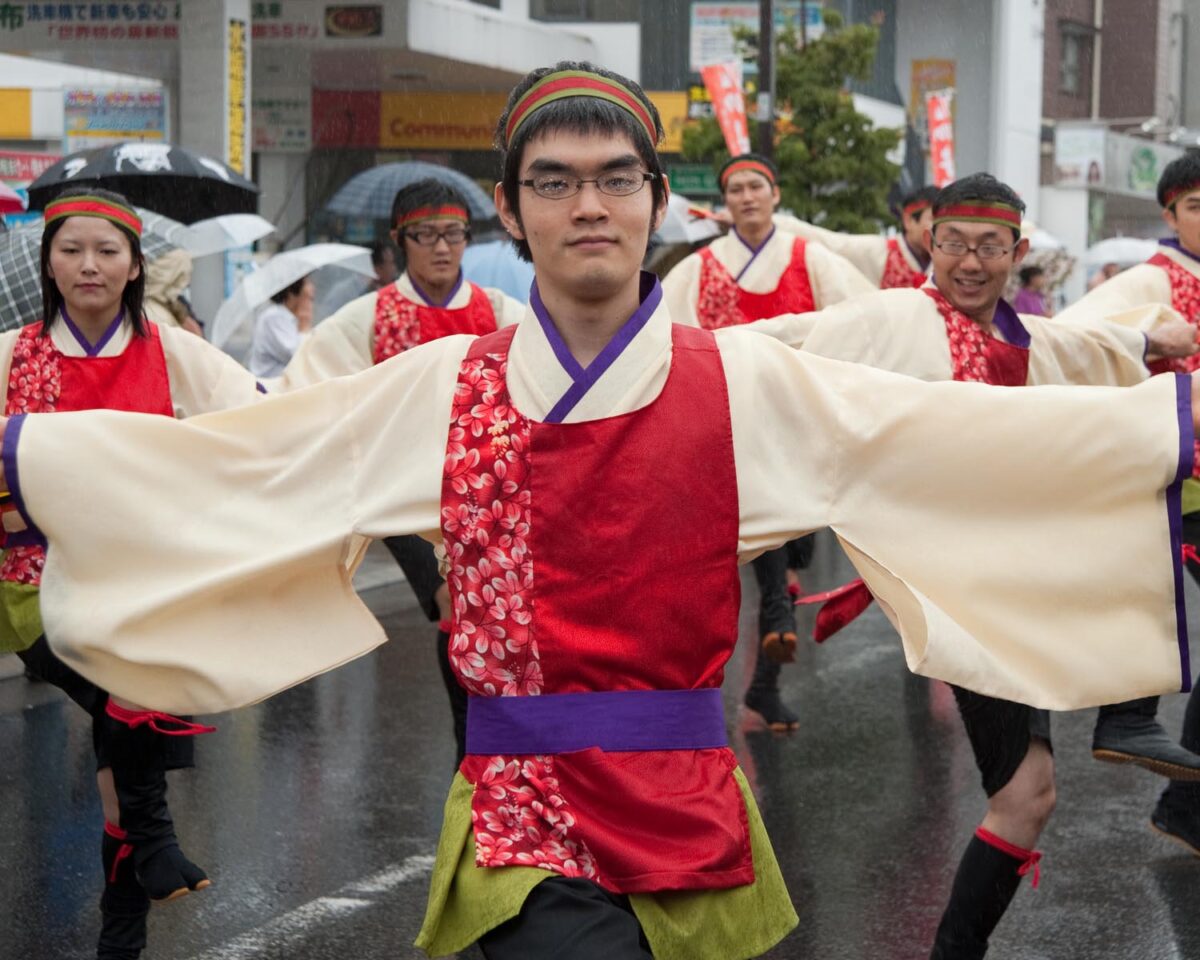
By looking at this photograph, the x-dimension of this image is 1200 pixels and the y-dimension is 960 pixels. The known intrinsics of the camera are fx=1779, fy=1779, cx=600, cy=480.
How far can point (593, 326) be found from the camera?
9.49ft

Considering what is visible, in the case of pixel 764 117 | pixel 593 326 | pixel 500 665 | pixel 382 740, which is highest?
pixel 764 117

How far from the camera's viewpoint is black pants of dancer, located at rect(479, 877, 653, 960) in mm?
2555

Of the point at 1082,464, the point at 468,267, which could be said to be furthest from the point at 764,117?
the point at 1082,464

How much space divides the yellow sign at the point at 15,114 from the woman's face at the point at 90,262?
76.3ft

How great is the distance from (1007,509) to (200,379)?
8.91 feet

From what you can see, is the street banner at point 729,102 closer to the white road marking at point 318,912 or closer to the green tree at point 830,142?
the green tree at point 830,142

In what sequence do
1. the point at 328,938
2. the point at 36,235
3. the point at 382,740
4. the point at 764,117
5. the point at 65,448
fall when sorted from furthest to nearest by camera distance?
the point at 764,117
the point at 36,235
the point at 382,740
the point at 328,938
the point at 65,448

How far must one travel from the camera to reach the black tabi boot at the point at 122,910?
14.4ft

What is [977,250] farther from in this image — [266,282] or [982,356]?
[266,282]

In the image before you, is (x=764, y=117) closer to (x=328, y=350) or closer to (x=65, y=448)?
(x=328, y=350)

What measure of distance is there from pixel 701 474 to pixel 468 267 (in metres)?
11.1

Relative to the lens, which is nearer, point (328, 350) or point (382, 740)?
point (328, 350)

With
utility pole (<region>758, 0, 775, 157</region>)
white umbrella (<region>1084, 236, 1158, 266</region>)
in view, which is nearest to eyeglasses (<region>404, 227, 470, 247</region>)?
utility pole (<region>758, 0, 775, 157</region>)

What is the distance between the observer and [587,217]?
2777mm
